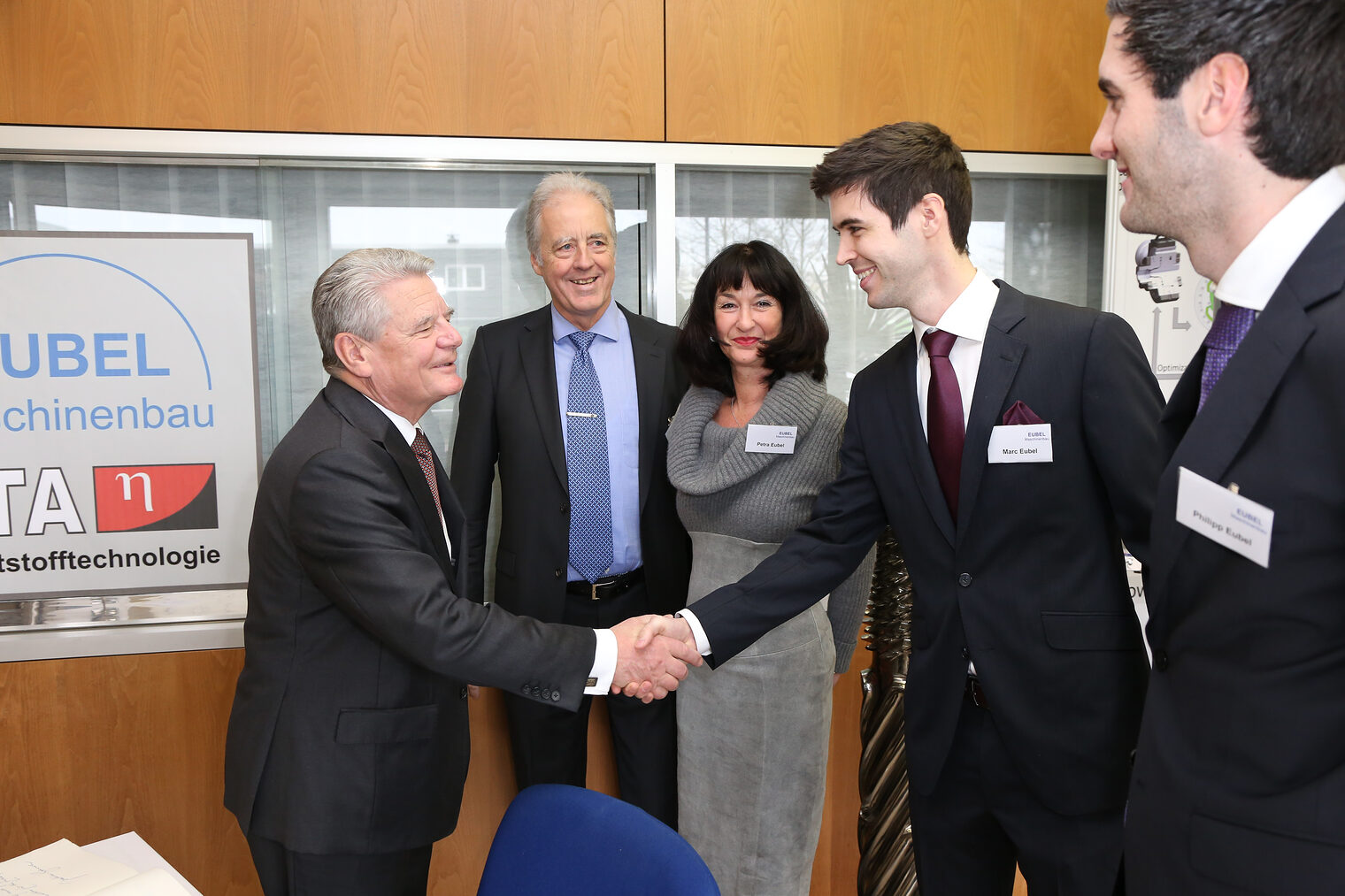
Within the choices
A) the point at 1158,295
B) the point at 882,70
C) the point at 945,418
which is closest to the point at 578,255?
the point at 882,70

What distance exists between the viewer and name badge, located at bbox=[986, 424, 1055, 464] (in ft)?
5.46

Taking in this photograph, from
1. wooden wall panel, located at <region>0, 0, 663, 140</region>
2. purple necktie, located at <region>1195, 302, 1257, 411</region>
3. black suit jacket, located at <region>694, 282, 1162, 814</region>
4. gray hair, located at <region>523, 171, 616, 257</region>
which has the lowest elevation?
black suit jacket, located at <region>694, 282, 1162, 814</region>

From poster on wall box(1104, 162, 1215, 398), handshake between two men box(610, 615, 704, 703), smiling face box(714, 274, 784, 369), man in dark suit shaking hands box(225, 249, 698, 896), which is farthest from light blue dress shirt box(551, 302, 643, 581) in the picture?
poster on wall box(1104, 162, 1215, 398)

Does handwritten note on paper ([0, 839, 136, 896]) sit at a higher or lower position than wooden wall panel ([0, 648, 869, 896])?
higher

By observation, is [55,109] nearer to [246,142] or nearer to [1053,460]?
[246,142]

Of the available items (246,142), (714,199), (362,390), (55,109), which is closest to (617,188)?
(714,199)

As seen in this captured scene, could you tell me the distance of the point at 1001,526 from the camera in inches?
66.8

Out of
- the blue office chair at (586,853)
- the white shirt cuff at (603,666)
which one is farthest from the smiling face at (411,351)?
the blue office chair at (586,853)

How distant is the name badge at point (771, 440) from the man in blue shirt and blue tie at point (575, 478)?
52 cm

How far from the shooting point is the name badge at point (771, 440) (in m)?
2.31

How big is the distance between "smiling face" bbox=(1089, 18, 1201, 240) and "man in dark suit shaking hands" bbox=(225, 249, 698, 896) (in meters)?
1.31

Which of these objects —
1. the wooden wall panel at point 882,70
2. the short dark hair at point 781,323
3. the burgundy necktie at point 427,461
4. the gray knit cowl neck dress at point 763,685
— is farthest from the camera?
the wooden wall panel at point 882,70

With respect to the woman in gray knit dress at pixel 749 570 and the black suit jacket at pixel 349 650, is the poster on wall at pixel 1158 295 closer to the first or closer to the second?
the woman in gray knit dress at pixel 749 570

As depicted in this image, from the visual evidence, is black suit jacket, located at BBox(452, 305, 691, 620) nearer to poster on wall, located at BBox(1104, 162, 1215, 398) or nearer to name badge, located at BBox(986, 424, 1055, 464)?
name badge, located at BBox(986, 424, 1055, 464)
